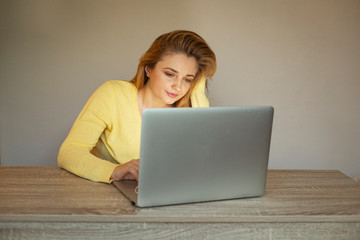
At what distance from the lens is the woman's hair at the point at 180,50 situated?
2188 millimetres

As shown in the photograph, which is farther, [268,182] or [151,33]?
[151,33]

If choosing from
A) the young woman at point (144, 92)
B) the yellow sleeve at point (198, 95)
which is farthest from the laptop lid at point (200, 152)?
the yellow sleeve at point (198, 95)

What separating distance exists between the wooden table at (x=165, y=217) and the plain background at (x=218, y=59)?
1.89 meters

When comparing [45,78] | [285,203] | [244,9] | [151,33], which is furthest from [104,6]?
[285,203]

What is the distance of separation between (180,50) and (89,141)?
690 mm

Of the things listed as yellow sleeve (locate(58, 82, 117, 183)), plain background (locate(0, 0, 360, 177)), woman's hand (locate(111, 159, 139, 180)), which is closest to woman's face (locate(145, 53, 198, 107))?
yellow sleeve (locate(58, 82, 117, 183))

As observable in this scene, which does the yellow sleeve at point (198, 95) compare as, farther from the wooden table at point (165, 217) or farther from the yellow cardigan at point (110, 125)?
the wooden table at point (165, 217)

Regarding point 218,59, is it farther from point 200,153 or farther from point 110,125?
point 200,153

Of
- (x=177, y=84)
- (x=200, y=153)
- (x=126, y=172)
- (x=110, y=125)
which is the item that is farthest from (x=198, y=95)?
(x=200, y=153)

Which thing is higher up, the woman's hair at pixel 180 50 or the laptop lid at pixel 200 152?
the woman's hair at pixel 180 50

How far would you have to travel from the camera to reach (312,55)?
3.37 meters

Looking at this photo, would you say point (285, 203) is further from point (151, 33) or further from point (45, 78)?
point (45, 78)

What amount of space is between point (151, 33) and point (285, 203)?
2115 millimetres

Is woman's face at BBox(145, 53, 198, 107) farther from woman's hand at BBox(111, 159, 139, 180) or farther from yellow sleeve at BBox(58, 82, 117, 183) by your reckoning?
woman's hand at BBox(111, 159, 139, 180)
